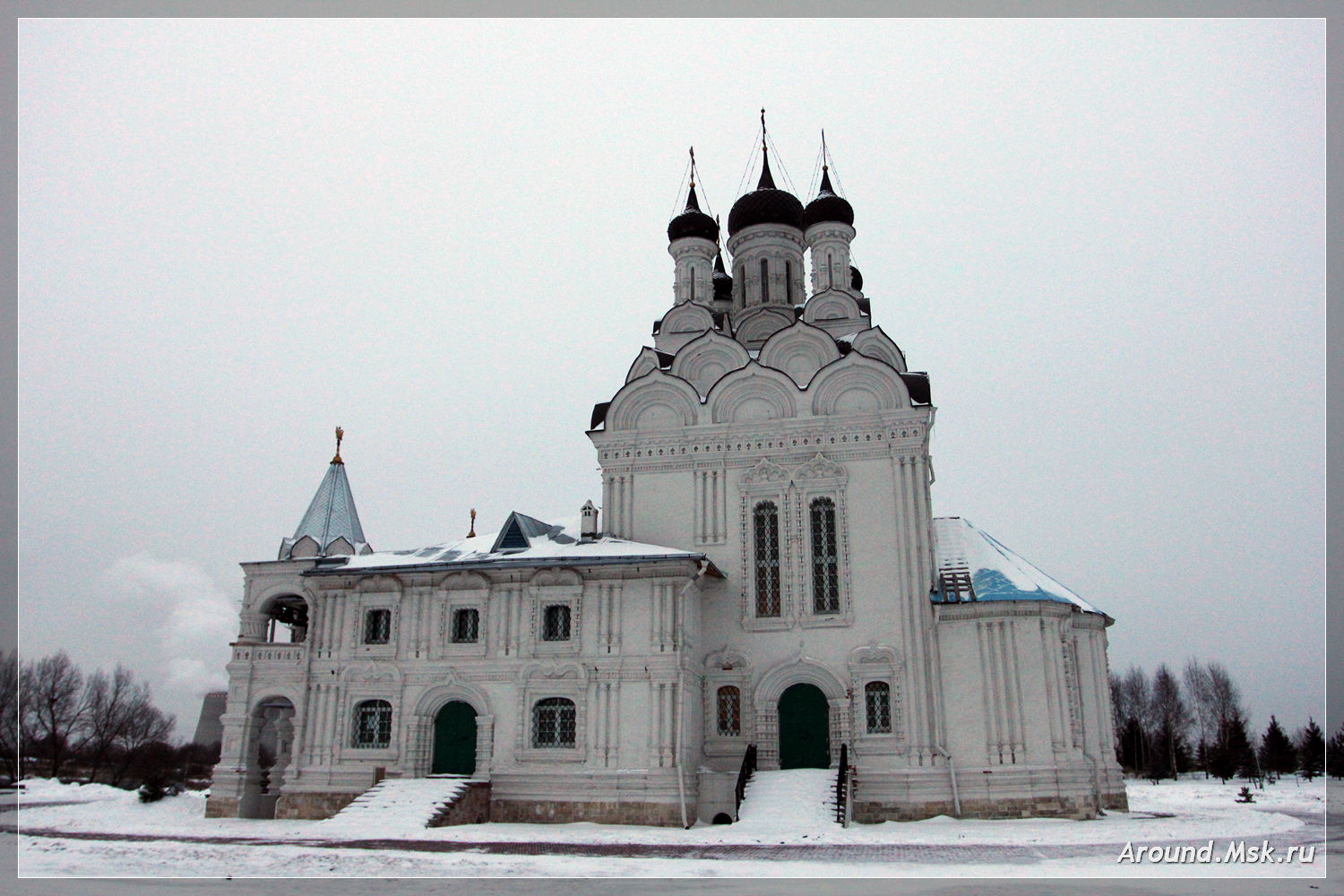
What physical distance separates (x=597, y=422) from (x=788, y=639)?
6.67 meters

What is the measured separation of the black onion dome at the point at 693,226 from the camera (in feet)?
88.9

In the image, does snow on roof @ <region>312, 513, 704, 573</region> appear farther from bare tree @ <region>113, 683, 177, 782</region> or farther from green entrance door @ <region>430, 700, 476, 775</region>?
bare tree @ <region>113, 683, 177, 782</region>

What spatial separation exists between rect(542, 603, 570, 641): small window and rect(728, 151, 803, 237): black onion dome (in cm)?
1191

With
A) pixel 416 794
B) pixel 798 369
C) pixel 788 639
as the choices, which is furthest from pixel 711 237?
pixel 416 794

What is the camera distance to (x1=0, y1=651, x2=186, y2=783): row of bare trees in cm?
3341

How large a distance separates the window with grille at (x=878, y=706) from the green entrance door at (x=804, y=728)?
2.66 ft

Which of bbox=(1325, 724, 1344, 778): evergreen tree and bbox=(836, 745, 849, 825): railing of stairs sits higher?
bbox=(836, 745, 849, 825): railing of stairs

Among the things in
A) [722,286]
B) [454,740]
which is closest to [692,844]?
[454,740]

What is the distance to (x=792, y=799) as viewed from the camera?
18.0 meters

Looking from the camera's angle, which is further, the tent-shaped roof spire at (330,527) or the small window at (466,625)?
the tent-shaped roof spire at (330,527)

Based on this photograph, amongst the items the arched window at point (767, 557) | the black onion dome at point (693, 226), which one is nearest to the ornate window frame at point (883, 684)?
the arched window at point (767, 557)

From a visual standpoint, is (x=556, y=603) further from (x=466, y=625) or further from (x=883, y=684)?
(x=883, y=684)

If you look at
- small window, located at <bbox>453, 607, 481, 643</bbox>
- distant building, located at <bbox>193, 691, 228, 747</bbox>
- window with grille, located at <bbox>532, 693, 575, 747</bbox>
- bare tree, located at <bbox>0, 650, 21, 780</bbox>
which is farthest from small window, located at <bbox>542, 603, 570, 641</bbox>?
distant building, located at <bbox>193, 691, 228, 747</bbox>

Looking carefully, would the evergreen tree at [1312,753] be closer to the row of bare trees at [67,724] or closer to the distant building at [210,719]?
the row of bare trees at [67,724]
